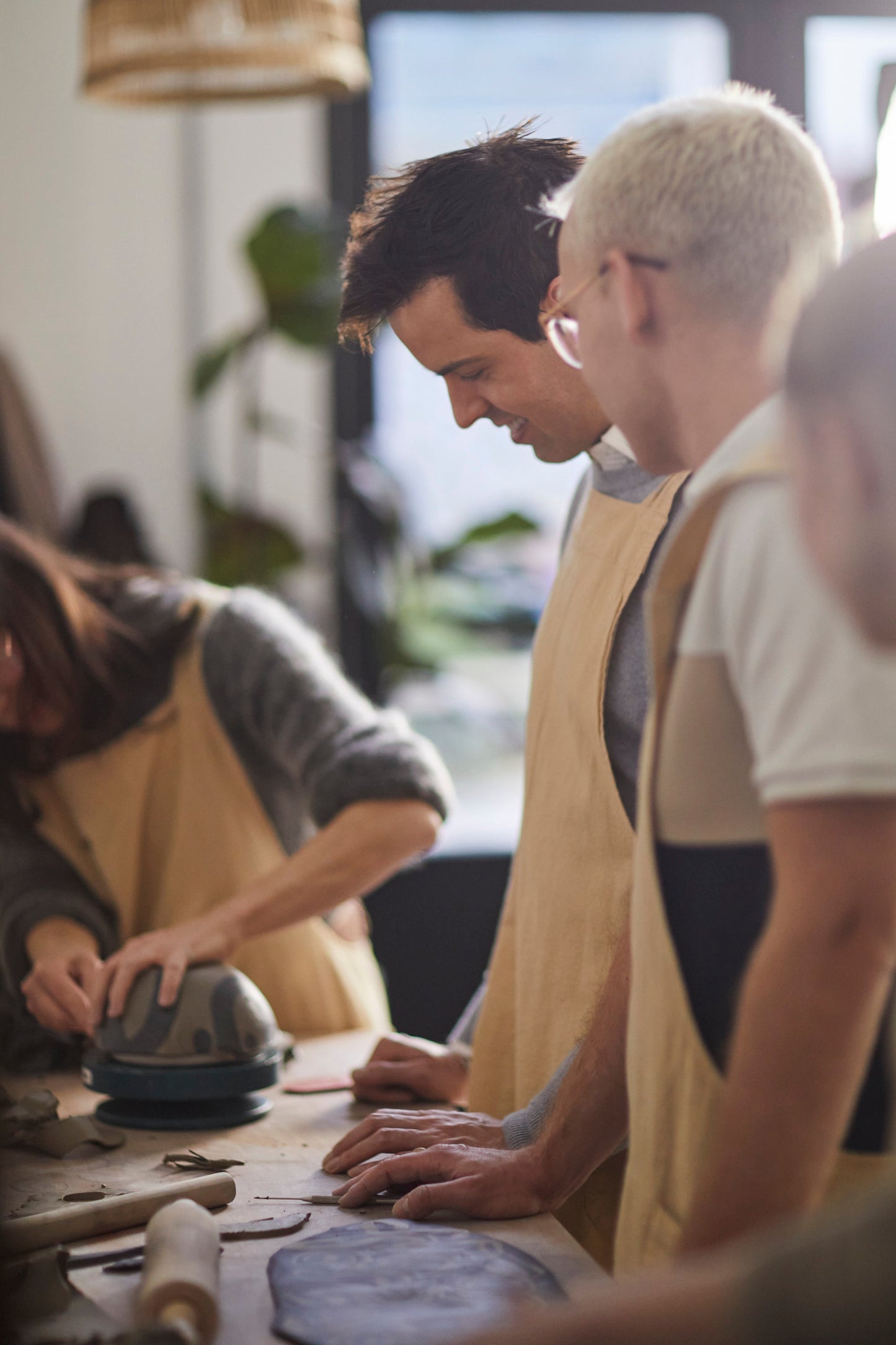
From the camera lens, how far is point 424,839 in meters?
1.68

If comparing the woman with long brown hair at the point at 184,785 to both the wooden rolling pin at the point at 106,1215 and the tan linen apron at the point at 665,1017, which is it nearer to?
the wooden rolling pin at the point at 106,1215

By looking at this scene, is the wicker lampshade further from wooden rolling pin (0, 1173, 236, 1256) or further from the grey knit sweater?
wooden rolling pin (0, 1173, 236, 1256)

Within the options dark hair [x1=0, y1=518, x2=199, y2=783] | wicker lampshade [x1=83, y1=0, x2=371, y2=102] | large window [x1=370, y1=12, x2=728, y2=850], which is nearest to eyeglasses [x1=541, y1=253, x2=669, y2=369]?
dark hair [x1=0, y1=518, x2=199, y2=783]

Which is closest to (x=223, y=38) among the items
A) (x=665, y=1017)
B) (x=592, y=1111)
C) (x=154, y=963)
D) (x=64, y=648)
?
(x=64, y=648)

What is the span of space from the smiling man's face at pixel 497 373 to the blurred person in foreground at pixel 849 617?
61 centimetres

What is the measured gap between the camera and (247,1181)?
3.86ft

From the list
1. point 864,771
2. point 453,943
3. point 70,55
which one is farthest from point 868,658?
point 70,55

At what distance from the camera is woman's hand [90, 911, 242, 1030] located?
1333 mm

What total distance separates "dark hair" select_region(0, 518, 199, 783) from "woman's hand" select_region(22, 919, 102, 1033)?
0.81 ft

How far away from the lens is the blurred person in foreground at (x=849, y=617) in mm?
497

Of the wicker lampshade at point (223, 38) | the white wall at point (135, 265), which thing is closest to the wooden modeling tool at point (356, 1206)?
the wicker lampshade at point (223, 38)

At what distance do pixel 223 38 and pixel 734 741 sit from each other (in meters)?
2.06

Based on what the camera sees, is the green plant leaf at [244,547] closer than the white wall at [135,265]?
Yes

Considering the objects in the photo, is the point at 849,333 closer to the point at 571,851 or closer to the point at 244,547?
the point at 571,851
